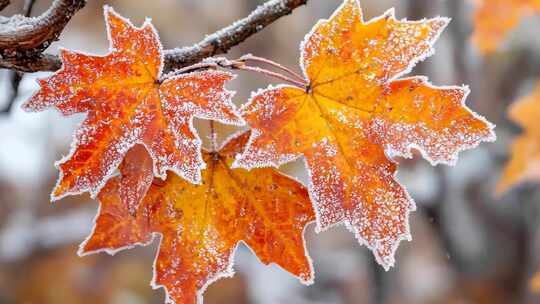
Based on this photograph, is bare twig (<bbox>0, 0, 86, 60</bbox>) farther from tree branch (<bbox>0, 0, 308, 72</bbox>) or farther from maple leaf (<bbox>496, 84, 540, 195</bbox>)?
maple leaf (<bbox>496, 84, 540, 195</bbox>)

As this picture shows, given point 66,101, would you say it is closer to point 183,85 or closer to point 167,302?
point 183,85

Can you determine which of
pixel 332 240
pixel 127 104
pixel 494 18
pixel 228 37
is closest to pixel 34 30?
pixel 127 104

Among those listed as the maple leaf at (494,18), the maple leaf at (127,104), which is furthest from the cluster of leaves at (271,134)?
the maple leaf at (494,18)

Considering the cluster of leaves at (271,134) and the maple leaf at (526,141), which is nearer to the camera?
the cluster of leaves at (271,134)

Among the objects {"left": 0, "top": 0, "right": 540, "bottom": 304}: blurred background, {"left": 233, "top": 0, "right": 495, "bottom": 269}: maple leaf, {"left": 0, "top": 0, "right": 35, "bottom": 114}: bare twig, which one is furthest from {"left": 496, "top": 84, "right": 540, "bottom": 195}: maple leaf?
{"left": 0, "top": 0, "right": 35, "bottom": 114}: bare twig

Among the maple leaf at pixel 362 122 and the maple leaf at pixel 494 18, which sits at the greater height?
the maple leaf at pixel 494 18

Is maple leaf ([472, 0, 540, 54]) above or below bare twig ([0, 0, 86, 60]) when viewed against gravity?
above

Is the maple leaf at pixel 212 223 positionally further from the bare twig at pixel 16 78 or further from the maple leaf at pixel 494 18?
the maple leaf at pixel 494 18
